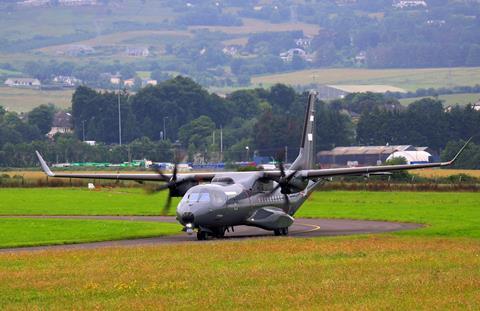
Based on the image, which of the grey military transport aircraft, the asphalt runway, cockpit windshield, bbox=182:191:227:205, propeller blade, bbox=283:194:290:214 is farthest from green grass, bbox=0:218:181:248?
propeller blade, bbox=283:194:290:214

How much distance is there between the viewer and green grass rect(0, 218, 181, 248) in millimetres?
48938

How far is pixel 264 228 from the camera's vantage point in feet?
167

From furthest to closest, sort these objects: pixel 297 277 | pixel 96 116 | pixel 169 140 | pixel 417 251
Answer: pixel 96 116 → pixel 169 140 → pixel 417 251 → pixel 297 277

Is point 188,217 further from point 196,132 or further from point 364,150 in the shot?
point 196,132

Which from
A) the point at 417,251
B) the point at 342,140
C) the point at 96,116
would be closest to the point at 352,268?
the point at 417,251

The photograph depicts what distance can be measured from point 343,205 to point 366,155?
233 feet

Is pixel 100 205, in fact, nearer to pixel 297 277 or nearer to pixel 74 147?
pixel 297 277

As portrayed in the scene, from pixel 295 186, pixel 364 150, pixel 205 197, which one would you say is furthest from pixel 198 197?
pixel 364 150

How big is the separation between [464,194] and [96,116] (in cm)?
12009

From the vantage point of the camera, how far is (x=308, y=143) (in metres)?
58.8

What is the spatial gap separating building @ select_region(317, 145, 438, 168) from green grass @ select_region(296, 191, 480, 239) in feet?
177

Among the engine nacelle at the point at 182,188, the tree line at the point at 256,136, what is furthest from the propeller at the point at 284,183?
the tree line at the point at 256,136

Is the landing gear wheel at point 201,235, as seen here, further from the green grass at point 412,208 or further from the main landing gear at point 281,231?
the green grass at point 412,208

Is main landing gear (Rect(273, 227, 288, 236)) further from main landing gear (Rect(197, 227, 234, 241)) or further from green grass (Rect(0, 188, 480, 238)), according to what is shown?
green grass (Rect(0, 188, 480, 238))
